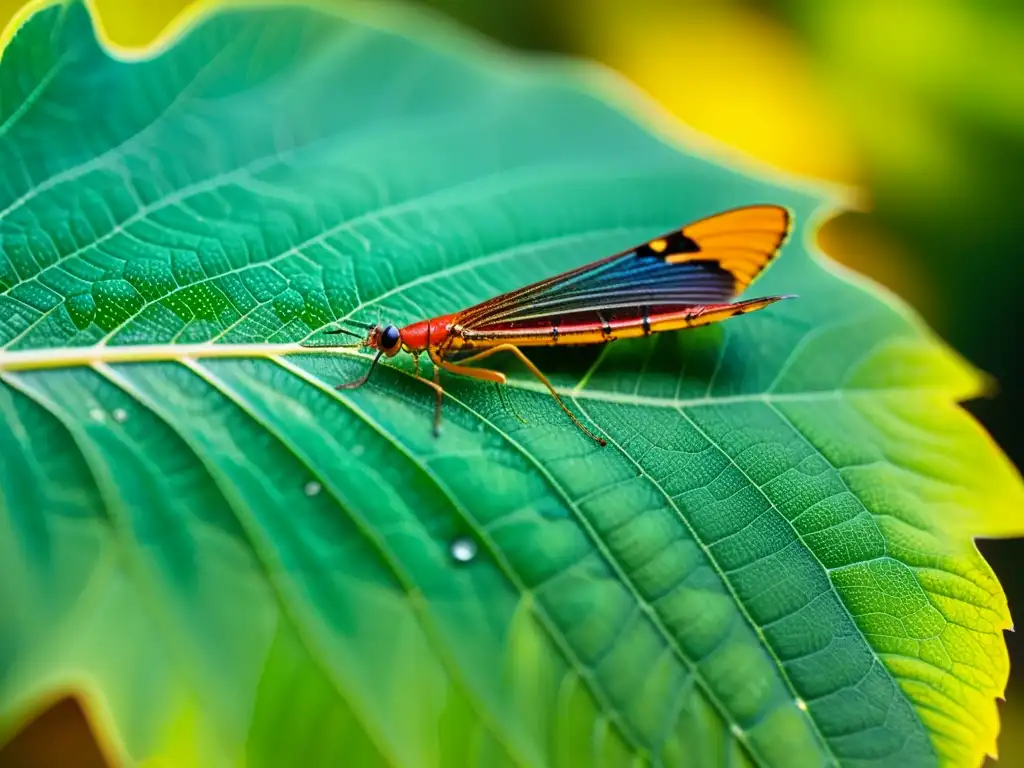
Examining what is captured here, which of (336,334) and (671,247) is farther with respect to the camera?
Answer: (671,247)

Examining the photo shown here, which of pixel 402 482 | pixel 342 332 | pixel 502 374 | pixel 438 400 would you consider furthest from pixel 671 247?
pixel 402 482

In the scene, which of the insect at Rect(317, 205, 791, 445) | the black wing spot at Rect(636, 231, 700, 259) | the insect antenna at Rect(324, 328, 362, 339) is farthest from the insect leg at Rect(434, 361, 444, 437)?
the black wing spot at Rect(636, 231, 700, 259)

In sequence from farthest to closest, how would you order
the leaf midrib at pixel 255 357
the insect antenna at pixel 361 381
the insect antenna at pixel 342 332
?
the insect antenna at pixel 342 332 → the insect antenna at pixel 361 381 → the leaf midrib at pixel 255 357

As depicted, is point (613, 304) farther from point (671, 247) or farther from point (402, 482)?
point (402, 482)

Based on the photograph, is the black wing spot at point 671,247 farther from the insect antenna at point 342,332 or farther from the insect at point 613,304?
the insect antenna at point 342,332

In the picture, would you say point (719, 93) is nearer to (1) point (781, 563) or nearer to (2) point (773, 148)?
(2) point (773, 148)

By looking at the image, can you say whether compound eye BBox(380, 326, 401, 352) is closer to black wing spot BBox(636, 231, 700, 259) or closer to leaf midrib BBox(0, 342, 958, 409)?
leaf midrib BBox(0, 342, 958, 409)

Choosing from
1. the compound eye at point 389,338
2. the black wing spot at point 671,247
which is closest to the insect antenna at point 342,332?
the compound eye at point 389,338
